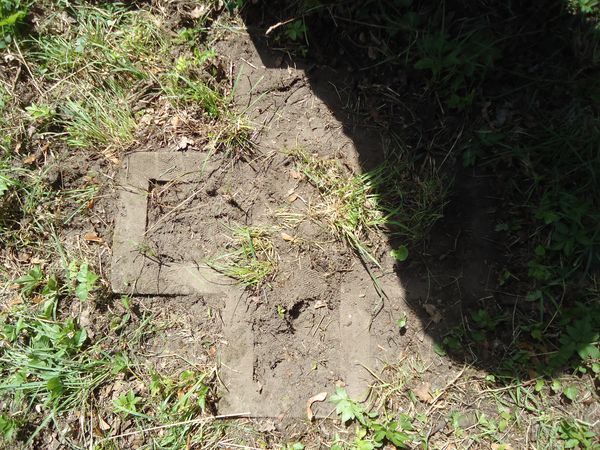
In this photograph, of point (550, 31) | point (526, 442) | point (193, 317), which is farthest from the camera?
point (193, 317)

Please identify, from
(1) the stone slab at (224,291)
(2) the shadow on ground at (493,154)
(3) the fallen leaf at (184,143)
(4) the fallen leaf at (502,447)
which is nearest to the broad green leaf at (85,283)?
(1) the stone slab at (224,291)

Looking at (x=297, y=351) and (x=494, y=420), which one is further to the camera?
(x=297, y=351)

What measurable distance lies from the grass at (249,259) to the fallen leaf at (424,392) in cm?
106

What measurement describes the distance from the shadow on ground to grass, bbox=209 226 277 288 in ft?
2.52

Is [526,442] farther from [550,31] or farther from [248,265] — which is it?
[550,31]

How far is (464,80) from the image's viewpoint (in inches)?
99.8

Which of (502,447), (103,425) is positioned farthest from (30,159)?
(502,447)

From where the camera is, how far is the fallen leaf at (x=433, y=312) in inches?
98.3

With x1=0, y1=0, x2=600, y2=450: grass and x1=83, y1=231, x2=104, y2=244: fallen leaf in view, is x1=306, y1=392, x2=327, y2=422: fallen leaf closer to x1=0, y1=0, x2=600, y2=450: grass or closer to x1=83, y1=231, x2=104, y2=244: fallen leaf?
x1=0, y1=0, x2=600, y2=450: grass

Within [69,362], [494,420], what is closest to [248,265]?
[69,362]

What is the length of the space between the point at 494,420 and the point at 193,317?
1.83m

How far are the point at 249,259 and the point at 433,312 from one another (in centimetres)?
113

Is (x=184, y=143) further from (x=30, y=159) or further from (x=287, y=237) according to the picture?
(x=30, y=159)

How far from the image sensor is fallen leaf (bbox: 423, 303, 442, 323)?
2.50 meters
